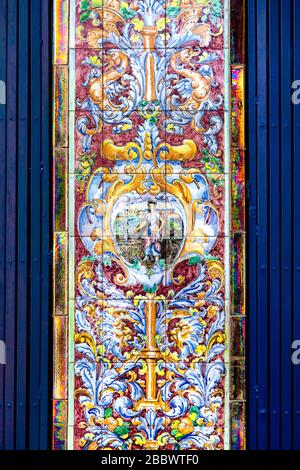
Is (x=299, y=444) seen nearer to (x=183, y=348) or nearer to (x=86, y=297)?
(x=183, y=348)

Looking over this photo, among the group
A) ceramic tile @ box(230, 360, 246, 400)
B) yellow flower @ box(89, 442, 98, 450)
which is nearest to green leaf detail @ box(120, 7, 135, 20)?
ceramic tile @ box(230, 360, 246, 400)

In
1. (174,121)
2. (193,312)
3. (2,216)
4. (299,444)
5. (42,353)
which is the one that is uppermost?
(174,121)

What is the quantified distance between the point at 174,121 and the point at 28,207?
1088 millimetres

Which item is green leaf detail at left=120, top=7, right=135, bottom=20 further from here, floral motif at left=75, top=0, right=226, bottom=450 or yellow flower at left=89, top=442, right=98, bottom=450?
yellow flower at left=89, top=442, right=98, bottom=450

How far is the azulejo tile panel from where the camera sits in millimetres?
3807

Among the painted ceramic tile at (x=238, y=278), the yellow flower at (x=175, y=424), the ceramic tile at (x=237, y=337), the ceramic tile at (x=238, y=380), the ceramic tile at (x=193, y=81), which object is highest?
the ceramic tile at (x=193, y=81)

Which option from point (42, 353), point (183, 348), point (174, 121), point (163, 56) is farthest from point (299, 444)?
point (163, 56)

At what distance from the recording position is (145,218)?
383 centimetres

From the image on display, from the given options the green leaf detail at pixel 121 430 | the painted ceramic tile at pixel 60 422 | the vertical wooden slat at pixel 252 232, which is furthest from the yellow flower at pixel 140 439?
the vertical wooden slat at pixel 252 232

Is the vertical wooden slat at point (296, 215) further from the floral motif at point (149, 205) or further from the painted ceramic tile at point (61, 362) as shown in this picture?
the painted ceramic tile at point (61, 362)

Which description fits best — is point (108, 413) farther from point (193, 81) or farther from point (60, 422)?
point (193, 81)

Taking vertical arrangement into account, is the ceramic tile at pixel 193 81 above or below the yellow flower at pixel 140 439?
above

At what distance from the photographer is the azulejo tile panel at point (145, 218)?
381 centimetres

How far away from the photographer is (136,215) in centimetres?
384
